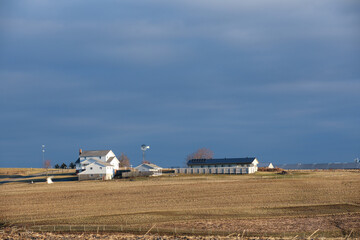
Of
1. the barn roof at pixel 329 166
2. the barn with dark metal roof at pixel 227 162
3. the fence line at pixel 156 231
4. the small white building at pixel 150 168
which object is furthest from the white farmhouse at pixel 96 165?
the barn roof at pixel 329 166

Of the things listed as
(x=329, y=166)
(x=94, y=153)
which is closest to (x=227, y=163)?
(x=94, y=153)

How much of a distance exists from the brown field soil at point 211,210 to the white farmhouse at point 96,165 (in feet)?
143

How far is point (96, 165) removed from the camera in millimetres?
106875

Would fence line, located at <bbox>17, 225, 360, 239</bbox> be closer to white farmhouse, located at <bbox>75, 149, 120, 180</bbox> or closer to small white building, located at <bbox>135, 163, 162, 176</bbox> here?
white farmhouse, located at <bbox>75, 149, 120, 180</bbox>

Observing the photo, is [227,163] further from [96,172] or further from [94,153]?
[94,153]

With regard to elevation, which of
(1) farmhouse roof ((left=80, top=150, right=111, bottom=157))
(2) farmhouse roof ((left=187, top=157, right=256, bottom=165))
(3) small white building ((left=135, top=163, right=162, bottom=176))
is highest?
(1) farmhouse roof ((left=80, top=150, right=111, bottom=157))

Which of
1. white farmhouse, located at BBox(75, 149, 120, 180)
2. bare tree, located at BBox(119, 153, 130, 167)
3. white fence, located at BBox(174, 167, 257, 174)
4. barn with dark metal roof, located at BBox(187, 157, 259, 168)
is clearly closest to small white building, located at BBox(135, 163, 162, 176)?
white fence, located at BBox(174, 167, 257, 174)

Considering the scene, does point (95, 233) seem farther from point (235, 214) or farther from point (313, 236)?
point (313, 236)

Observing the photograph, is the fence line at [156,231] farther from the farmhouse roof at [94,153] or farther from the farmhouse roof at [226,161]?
the farmhouse roof at [94,153]

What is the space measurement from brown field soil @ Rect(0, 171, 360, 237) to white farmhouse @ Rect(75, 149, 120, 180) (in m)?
43.5

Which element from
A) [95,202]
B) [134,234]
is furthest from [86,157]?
[134,234]

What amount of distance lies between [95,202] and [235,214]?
19.6 m

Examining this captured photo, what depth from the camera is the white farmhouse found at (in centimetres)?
10597

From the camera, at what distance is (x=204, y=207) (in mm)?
46125
